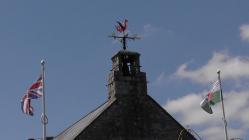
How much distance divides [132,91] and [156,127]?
387cm

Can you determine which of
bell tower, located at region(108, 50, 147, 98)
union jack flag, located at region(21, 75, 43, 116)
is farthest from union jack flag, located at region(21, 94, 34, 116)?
bell tower, located at region(108, 50, 147, 98)

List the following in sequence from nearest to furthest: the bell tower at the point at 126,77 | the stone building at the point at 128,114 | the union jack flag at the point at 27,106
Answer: the union jack flag at the point at 27,106 → the stone building at the point at 128,114 → the bell tower at the point at 126,77

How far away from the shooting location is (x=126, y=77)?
56219mm

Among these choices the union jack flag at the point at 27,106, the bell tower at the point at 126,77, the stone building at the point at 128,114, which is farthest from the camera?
the bell tower at the point at 126,77

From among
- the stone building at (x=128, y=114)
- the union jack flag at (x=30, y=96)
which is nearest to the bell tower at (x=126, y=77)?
the stone building at (x=128, y=114)

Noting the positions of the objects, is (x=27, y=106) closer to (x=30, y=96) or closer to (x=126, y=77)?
(x=30, y=96)

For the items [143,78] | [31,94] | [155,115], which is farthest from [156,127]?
[31,94]

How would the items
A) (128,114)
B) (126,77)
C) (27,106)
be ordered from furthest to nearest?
(126,77) → (128,114) → (27,106)

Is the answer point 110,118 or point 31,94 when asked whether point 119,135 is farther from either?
point 31,94

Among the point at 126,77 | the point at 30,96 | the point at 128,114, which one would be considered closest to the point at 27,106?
the point at 30,96

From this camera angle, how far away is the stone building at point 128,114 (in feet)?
174

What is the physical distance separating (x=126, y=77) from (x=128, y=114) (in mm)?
3585

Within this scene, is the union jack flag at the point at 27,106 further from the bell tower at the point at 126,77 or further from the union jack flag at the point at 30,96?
the bell tower at the point at 126,77

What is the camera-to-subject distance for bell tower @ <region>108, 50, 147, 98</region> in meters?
55.7
